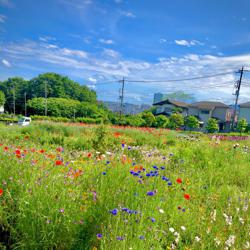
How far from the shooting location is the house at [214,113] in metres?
44.1

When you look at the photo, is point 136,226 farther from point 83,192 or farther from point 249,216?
point 249,216

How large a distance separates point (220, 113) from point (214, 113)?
1.23m

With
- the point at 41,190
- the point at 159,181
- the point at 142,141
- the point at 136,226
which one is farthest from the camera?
the point at 142,141

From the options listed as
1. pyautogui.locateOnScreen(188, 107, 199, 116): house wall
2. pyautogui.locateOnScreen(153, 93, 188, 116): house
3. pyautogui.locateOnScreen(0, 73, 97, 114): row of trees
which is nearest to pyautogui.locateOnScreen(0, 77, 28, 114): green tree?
pyautogui.locateOnScreen(0, 73, 97, 114): row of trees

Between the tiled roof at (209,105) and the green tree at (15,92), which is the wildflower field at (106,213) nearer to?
the tiled roof at (209,105)

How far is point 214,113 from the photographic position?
45500 mm

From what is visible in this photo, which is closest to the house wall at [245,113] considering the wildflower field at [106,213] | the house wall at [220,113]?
the house wall at [220,113]

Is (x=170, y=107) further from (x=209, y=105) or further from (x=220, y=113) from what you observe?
(x=220, y=113)

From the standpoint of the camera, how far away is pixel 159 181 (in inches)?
99.7

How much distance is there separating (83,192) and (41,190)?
0.49 m

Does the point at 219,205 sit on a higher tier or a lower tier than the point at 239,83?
lower

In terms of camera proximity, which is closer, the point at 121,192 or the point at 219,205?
the point at 121,192

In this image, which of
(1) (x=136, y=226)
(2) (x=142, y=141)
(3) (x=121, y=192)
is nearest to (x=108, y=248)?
(1) (x=136, y=226)

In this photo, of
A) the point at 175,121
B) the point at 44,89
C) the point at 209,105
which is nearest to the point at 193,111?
the point at 209,105
